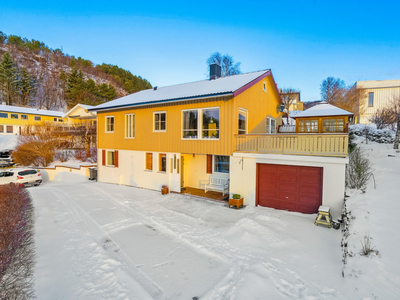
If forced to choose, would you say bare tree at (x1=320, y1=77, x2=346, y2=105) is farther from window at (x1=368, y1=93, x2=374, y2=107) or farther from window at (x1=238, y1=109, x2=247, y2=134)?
window at (x1=238, y1=109, x2=247, y2=134)

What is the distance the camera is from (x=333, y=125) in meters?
12.2

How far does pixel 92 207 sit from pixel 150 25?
2098 cm

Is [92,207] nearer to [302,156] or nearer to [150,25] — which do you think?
[302,156]

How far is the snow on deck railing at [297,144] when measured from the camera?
7.62 metres

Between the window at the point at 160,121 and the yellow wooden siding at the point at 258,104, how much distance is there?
15.3 ft

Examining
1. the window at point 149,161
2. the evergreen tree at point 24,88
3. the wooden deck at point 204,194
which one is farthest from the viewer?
the evergreen tree at point 24,88

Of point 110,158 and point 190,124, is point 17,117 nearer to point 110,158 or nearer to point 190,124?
point 110,158

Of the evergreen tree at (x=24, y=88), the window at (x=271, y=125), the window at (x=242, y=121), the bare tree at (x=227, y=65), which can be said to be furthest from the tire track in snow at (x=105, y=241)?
the evergreen tree at (x=24, y=88)

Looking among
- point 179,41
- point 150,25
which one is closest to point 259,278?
point 179,41

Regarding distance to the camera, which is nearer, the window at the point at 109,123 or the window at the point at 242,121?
the window at the point at 242,121

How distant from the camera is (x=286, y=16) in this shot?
47.5 feet

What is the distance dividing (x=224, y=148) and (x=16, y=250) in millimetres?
8209

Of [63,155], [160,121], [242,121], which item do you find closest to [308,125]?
[242,121]

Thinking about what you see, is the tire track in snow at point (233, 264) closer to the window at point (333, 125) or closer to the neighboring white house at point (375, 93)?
the window at point (333, 125)
